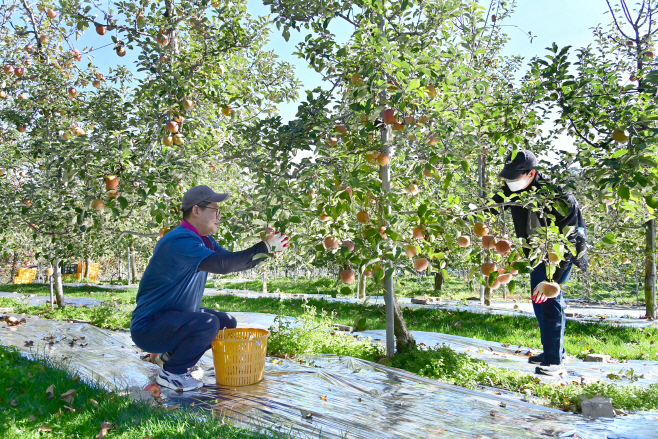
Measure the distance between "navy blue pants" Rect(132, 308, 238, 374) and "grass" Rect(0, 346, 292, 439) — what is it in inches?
16.3

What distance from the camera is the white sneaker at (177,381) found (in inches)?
115

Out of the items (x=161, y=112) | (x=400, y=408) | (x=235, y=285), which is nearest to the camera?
(x=400, y=408)

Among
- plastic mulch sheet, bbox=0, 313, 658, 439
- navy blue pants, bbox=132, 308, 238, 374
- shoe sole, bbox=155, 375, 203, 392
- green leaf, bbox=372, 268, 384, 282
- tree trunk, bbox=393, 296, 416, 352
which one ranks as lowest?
shoe sole, bbox=155, 375, 203, 392

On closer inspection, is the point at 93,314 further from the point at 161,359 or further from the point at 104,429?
the point at 104,429

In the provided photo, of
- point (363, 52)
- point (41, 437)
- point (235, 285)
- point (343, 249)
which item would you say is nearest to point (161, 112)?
point (363, 52)

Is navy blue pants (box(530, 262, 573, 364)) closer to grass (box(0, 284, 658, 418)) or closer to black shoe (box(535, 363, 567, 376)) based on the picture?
black shoe (box(535, 363, 567, 376))

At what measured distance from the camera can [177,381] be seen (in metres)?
2.94

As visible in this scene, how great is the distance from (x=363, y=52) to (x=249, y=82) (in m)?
1.55

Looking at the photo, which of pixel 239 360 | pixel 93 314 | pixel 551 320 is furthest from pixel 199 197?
pixel 93 314

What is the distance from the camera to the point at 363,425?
7.41ft

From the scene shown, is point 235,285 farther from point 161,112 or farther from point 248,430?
point 248,430

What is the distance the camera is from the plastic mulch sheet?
221cm

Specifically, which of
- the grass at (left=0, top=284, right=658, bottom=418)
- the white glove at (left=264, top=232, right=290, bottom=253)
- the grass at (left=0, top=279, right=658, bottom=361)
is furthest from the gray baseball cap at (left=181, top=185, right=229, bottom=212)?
the grass at (left=0, top=279, right=658, bottom=361)

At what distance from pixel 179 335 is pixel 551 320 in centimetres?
291
